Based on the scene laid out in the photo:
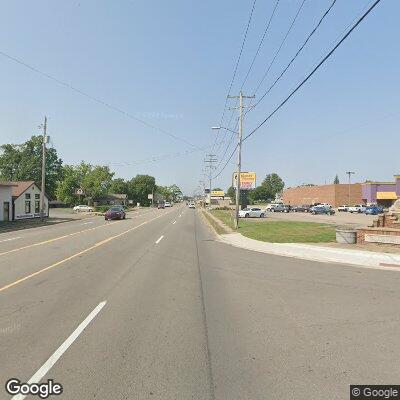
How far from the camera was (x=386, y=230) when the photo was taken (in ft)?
64.5

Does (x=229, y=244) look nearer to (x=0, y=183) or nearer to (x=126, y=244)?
(x=126, y=244)

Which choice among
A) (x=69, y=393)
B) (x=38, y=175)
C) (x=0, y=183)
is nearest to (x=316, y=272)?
(x=69, y=393)

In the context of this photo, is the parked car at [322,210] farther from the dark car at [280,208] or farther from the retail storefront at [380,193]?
the retail storefront at [380,193]

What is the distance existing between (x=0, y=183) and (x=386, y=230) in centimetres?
3896

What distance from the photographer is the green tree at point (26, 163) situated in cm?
11121

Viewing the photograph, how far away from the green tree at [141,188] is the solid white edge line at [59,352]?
147 m

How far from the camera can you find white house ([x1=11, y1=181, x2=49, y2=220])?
48719 millimetres

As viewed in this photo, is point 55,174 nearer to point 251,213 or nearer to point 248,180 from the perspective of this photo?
point 248,180

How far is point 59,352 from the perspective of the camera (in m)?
5.98

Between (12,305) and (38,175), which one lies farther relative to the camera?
(38,175)

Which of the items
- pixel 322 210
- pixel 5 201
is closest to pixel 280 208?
pixel 322 210

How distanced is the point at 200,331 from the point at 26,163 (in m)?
115

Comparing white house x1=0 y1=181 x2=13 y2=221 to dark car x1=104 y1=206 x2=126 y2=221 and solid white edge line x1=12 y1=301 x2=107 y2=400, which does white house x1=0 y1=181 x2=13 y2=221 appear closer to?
dark car x1=104 y1=206 x2=126 y2=221

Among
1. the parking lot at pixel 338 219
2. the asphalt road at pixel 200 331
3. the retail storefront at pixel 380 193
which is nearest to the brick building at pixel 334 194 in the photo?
the retail storefront at pixel 380 193
